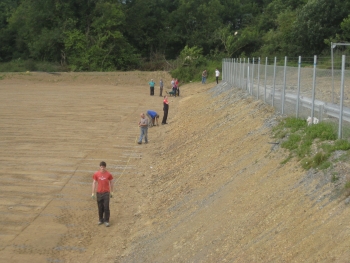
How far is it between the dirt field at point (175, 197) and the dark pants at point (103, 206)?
0.81ft

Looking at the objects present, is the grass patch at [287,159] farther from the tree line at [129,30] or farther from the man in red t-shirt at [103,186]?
the tree line at [129,30]

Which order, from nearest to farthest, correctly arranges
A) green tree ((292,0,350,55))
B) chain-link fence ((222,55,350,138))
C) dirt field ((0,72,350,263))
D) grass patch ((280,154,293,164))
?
dirt field ((0,72,350,263)), chain-link fence ((222,55,350,138)), grass patch ((280,154,293,164)), green tree ((292,0,350,55))

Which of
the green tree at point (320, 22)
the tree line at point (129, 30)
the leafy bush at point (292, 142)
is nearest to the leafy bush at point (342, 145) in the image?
the leafy bush at point (292, 142)

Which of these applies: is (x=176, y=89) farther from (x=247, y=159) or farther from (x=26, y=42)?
(x=26, y=42)

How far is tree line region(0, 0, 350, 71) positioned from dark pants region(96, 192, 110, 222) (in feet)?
157

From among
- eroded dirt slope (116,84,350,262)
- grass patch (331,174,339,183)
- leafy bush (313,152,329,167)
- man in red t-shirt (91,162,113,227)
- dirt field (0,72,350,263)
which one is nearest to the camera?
eroded dirt slope (116,84,350,262)

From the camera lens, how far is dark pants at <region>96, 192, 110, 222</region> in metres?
12.5

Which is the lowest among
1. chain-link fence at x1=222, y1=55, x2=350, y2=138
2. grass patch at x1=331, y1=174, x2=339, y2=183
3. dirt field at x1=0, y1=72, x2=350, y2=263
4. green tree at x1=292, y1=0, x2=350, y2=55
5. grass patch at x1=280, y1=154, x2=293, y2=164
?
dirt field at x1=0, y1=72, x2=350, y2=263

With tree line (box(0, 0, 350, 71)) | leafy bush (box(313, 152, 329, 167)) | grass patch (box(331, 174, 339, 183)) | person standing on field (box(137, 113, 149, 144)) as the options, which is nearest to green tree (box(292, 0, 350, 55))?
tree line (box(0, 0, 350, 71))

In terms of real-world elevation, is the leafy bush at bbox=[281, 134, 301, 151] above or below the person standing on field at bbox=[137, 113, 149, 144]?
above

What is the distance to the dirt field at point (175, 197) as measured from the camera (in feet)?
27.2

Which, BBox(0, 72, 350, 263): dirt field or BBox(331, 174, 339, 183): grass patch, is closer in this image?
BBox(0, 72, 350, 263): dirt field

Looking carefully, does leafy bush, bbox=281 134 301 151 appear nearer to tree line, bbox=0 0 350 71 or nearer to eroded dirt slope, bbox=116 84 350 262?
eroded dirt slope, bbox=116 84 350 262

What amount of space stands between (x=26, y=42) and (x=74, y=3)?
1015cm
